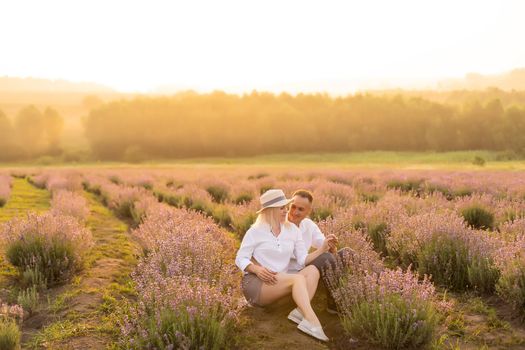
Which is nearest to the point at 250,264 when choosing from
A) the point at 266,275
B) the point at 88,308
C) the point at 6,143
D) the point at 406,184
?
the point at 266,275

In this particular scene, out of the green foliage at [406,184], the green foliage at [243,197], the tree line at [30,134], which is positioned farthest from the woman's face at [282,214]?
the tree line at [30,134]

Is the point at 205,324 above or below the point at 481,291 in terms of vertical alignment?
above

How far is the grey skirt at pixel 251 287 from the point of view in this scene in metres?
5.35

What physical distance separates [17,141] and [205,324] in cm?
8070

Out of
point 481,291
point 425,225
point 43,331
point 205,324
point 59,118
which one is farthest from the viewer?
point 59,118

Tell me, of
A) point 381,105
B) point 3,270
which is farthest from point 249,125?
point 3,270

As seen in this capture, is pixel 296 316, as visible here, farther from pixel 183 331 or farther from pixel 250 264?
pixel 183 331

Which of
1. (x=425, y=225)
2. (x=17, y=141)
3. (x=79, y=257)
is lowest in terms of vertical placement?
(x=17, y=141)

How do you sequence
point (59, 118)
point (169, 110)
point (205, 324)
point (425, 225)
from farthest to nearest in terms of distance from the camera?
point (59, 118) → point (169, 110) → point (425, 225) → point (205, 324)

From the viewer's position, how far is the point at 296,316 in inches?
201

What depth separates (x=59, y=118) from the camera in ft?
283

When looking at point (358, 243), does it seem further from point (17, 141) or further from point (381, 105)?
point (17, 141)

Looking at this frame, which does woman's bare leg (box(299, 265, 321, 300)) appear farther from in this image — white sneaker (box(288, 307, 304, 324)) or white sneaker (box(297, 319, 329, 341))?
white sneaker (box(297, 319, 329, 341))

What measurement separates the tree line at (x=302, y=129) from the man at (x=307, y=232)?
6571 cm
